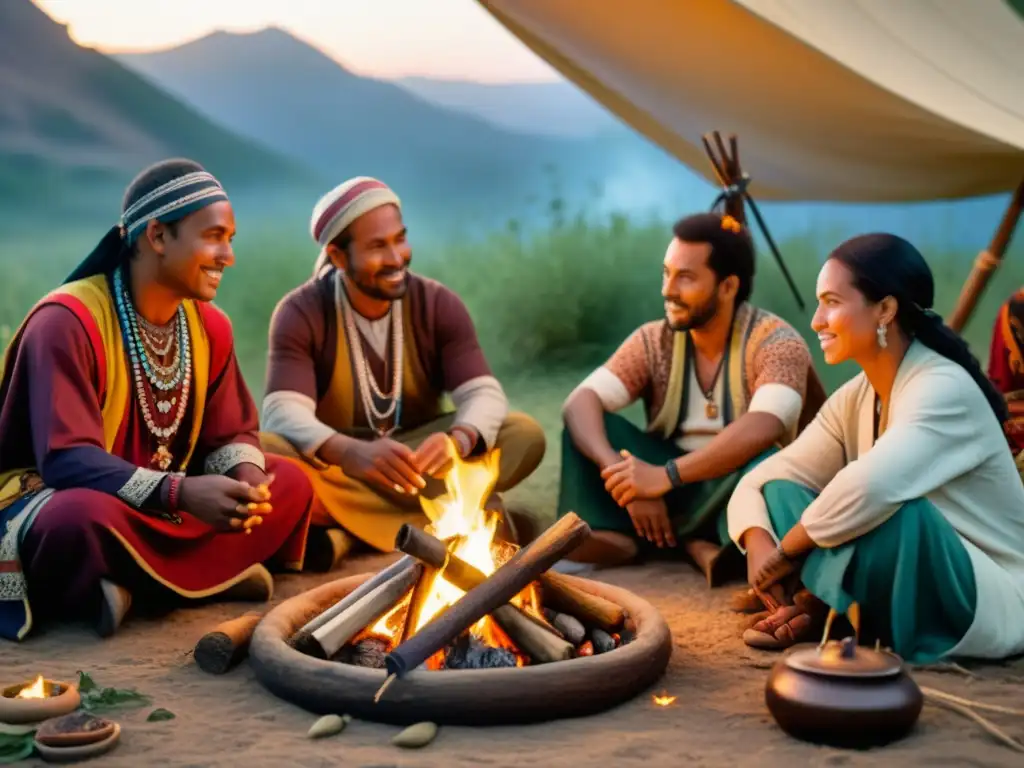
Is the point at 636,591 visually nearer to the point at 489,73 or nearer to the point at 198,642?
the point at 198,642

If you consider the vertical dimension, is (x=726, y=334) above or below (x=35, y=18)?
below

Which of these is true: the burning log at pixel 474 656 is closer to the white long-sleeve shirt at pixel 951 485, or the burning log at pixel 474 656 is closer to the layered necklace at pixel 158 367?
the white long-sleeve shirt at pixel 951 485

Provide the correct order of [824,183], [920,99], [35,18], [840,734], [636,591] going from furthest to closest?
[35,18]
[824,183]
[920,99]
[636,591]
[840,734]

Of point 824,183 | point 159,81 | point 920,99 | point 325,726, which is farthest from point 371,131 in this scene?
point 325,726

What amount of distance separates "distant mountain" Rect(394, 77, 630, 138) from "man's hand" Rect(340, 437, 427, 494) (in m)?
5.62

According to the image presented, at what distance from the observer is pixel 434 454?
15.1 feet

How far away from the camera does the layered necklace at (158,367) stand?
4.02m

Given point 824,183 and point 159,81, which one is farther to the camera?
point 159,81

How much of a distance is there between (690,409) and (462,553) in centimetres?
153

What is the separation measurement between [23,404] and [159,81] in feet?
20.5

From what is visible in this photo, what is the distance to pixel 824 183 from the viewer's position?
Result: 664 cm

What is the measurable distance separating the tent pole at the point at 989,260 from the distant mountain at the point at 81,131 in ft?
17.8

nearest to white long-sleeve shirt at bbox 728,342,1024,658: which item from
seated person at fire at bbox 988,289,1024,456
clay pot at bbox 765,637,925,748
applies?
clay pot at bbox 765,637,925,748

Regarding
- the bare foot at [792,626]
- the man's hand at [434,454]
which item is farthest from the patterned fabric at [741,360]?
the bare foot at [792,626]
